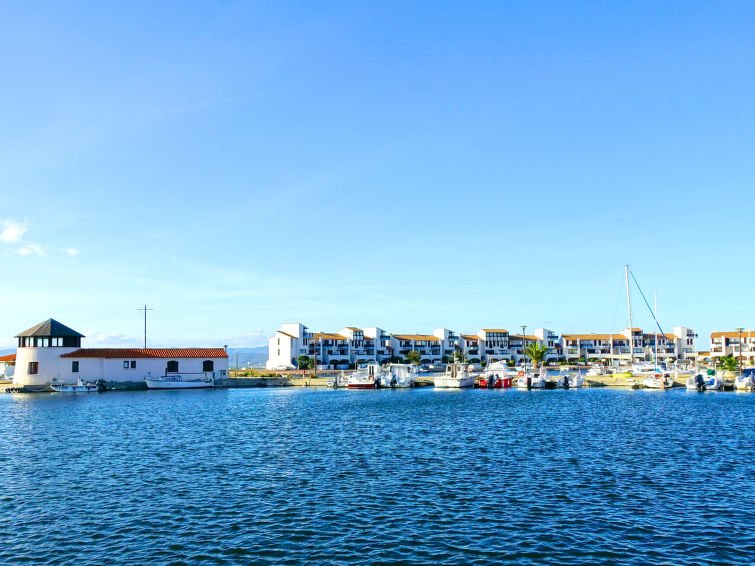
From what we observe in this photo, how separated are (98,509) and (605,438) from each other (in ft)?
121

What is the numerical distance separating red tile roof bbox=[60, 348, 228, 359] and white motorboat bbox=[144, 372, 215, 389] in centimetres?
373

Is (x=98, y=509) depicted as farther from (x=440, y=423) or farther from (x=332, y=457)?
(x=440, y=423)

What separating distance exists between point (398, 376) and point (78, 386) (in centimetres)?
5870

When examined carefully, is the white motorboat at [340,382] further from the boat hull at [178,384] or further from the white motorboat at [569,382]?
the white motorboat at [569,382]

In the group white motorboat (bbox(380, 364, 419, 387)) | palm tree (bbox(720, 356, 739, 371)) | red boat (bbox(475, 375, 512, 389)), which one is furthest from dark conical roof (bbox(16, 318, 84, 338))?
palm tree (bbox(720, 356, 739, 371))

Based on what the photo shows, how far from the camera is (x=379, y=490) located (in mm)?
30562

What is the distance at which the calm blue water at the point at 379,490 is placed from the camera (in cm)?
2219

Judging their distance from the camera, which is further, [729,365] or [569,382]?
[729,365]

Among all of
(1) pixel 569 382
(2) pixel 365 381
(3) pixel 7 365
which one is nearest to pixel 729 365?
(1) pixel 569 382

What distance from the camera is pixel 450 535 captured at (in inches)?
927

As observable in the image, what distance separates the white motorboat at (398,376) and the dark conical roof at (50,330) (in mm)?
58178

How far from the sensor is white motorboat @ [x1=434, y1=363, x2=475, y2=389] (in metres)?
110

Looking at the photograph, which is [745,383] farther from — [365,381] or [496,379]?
[365,381]

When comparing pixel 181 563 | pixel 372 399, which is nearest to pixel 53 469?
pixel 181 563
